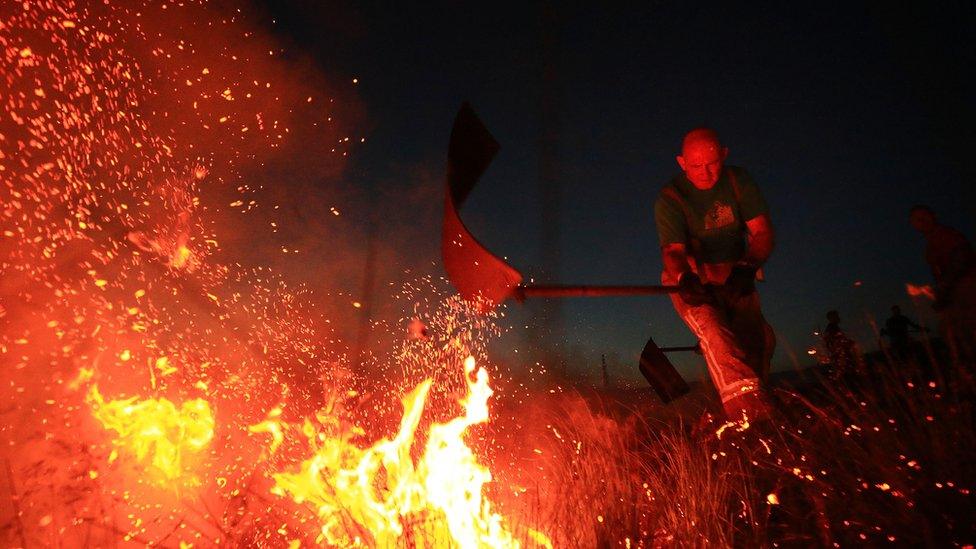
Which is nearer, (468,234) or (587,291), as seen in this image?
(468,234)

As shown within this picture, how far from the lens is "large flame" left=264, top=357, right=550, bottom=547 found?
2.97 meters

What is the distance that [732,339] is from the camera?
332 cm

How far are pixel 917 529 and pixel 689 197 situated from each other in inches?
91.5

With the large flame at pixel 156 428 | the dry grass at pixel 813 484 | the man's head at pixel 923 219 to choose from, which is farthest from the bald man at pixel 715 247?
the large flame at pixel 156 428

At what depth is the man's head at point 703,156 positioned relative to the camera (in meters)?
3.58

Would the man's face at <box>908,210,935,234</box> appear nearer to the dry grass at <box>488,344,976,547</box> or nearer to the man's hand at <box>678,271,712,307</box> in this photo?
the dry grass at <box>488,344,976,547</box>

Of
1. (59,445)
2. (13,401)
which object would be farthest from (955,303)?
(13,401)

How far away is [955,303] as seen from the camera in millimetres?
4684

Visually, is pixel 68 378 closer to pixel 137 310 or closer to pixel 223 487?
pixel 137 310

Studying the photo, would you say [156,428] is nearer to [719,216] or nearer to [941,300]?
[719,216]

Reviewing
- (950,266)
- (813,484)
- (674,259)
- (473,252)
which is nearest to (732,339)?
(674,259)

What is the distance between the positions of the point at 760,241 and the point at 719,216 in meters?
0.28

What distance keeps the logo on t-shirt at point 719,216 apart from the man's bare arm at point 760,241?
5.1 inches

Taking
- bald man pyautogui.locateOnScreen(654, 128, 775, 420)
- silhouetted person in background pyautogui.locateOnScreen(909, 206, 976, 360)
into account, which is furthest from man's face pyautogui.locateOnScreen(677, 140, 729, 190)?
silhouetted person in background pyautogui.locateOnScreen(909, 206, 976, 360)
